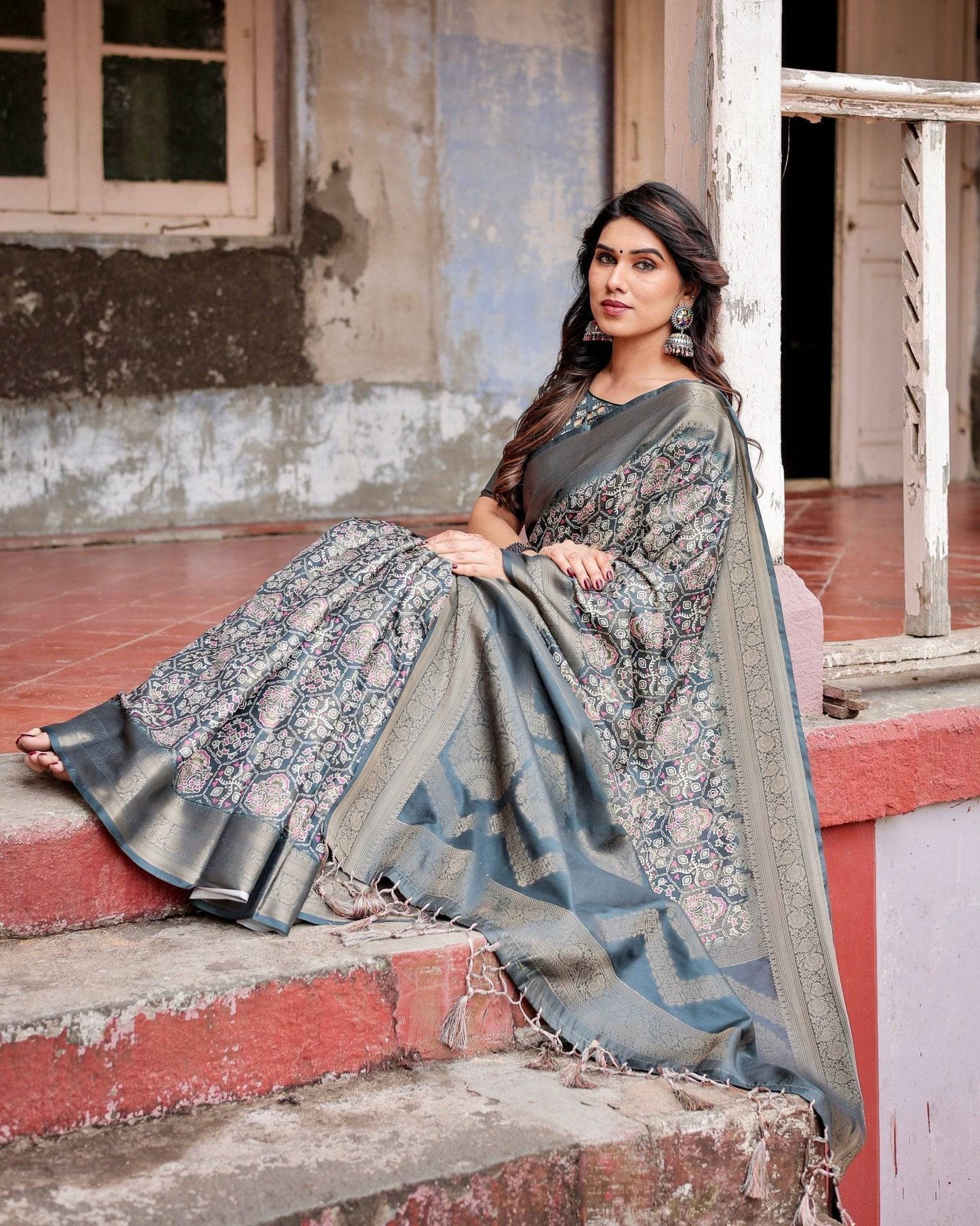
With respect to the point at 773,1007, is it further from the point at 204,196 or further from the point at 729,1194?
the point at 204,196

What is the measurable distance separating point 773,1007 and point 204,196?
4.92 m

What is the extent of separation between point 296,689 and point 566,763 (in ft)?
1.74

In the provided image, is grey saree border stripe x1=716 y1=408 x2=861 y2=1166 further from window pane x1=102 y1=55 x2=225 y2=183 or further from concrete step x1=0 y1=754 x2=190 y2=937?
window pane x1=102 y1=55 x2=225 y2=183

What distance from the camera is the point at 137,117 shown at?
6441mm

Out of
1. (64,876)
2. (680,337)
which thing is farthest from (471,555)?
(64,876)

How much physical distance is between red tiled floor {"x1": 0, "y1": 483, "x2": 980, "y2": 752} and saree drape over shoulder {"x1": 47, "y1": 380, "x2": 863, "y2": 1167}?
694 millimetres

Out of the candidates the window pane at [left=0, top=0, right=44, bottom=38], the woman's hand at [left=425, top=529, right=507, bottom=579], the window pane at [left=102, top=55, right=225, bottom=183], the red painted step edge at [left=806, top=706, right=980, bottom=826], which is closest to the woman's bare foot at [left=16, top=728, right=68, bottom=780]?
the woman's hand at [left=425, top=529, right=507, bottom=579]

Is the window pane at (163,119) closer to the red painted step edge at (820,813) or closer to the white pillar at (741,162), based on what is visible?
the white pillar at (741,162)

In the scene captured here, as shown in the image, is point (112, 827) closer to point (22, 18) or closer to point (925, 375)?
point (925, 375)

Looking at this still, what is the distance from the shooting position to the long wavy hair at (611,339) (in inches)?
122

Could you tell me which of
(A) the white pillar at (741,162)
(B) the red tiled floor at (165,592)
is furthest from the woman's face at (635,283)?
(B) the red tiled floor at (165,592)

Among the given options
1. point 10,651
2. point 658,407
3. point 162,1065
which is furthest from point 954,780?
point 10,651

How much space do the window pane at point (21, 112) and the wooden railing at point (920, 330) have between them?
4.12m

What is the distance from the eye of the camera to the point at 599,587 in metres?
2.93
